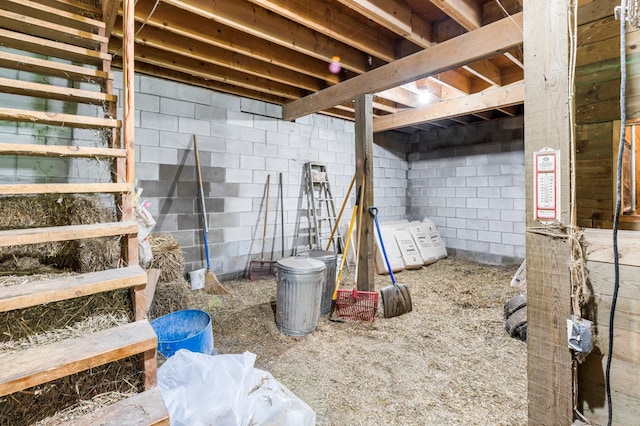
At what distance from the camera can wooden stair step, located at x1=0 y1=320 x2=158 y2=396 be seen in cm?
92

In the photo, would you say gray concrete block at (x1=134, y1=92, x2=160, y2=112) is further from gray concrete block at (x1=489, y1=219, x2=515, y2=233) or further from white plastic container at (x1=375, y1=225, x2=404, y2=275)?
gray concrete block at (x1=489, y1=219, x2=515, y2=233)

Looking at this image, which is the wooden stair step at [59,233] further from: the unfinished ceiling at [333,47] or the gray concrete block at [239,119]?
the gray concrete block at [239,119]

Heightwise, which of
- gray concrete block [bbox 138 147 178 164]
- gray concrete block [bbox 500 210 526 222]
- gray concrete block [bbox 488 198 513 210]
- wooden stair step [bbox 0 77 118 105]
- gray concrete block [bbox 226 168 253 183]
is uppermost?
wooden stair step [bbox 0 77 118 105]

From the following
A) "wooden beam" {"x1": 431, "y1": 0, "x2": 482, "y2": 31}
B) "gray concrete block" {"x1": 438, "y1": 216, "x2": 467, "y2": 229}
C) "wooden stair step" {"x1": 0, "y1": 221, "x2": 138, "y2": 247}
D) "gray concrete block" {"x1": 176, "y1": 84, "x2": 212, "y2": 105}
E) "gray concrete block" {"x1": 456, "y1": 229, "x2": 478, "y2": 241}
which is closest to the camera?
"wooden stair step" {"x1": 0, "y1": 221, "x2": 138, "y2": 247}

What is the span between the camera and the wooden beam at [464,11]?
2.12 meters

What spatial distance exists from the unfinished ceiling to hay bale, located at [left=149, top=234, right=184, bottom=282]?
1765 mm

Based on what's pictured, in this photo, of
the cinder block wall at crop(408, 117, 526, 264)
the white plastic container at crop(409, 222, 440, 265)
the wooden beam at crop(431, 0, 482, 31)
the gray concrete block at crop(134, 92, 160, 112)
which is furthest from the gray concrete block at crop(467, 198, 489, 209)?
the gray concrete block at crop(134, 92, 160, 112)

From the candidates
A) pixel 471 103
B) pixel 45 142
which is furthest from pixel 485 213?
pixel 45 142

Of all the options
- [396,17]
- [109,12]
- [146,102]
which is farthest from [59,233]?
[396,17]

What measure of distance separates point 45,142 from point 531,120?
3611 mm

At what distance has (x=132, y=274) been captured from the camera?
128 centimetres

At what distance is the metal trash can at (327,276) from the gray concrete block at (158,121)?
7.06 feet

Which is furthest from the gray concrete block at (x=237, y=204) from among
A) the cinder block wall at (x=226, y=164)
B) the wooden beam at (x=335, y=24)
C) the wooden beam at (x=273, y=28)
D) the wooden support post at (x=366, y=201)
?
the wooden beam at (x=335, y=24)

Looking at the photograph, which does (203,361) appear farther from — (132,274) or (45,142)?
(45,142)
